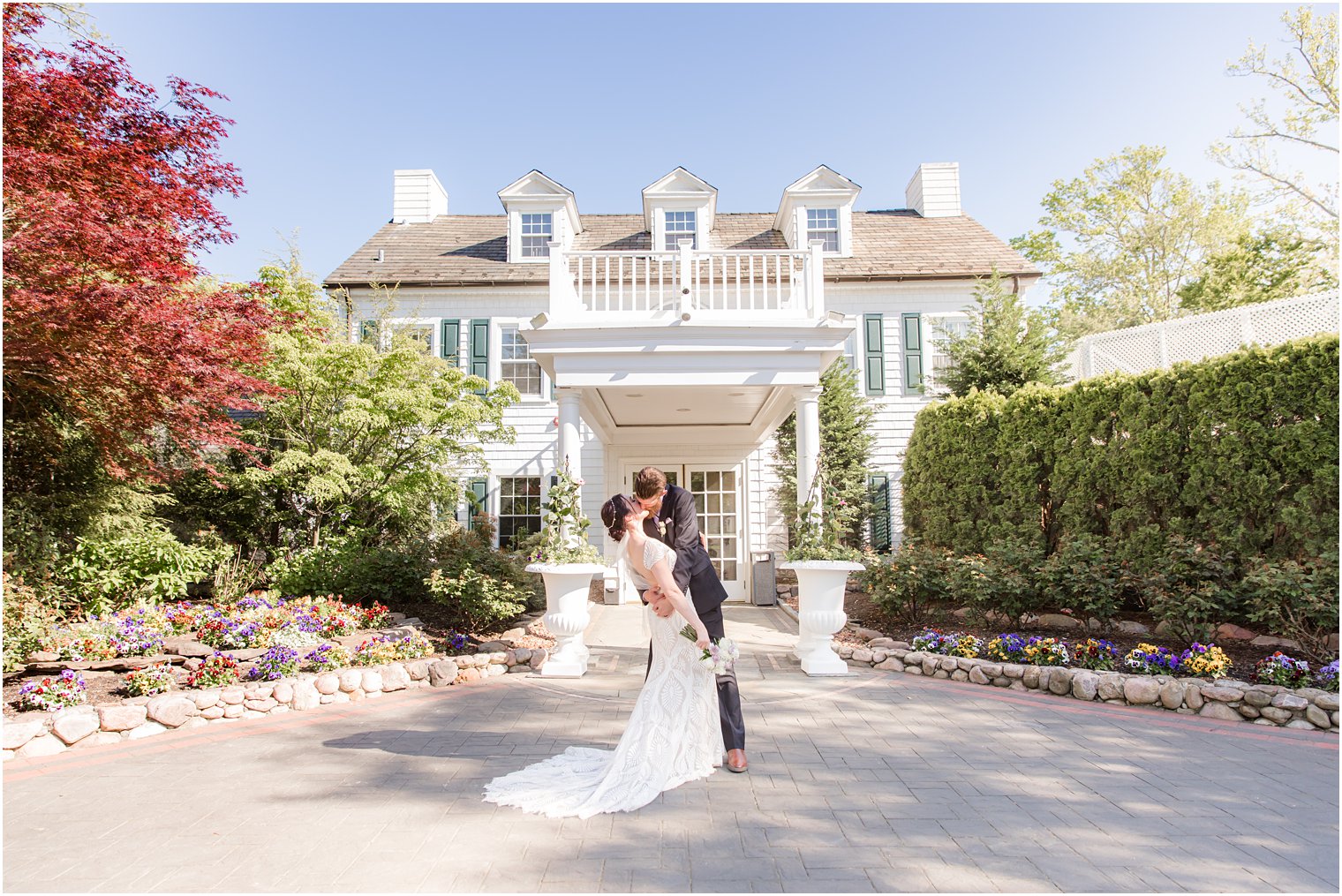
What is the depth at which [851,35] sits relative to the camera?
663 centimetres

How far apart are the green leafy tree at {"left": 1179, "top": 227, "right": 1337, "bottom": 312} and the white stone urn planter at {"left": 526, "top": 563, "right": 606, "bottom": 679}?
2064 cm

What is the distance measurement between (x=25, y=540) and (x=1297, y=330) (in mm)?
14967

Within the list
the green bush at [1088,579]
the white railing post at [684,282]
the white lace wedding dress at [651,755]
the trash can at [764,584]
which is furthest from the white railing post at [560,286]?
the trash can at [764,584]

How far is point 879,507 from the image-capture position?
13.6 metres

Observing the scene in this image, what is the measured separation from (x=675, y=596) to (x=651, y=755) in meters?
0.87

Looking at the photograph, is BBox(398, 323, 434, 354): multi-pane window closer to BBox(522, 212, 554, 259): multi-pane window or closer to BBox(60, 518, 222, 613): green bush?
BBox(522, 212, 554, 259): multi-pane window

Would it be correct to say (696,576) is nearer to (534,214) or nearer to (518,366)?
(518,366)

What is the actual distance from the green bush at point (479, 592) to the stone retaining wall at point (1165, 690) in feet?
14.0

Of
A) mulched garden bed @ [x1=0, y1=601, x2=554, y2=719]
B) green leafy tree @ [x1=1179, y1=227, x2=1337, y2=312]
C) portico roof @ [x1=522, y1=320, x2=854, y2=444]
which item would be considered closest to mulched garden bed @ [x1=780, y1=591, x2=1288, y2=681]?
portico roof @ [x1=522, y1=320, x2=854, y2=444]

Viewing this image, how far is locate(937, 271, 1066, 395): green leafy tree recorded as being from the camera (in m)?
12.0

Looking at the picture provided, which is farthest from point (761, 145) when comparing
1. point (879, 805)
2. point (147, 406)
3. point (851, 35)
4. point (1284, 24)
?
point (1284, 24)

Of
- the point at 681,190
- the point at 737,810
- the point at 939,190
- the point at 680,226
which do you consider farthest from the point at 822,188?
the point at 737,810

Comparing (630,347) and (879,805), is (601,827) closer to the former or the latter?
(879,805)

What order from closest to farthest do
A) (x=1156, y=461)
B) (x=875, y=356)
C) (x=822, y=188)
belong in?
(x=1156, y=461)
(x=875, y=356)
(x=822, y=188)
